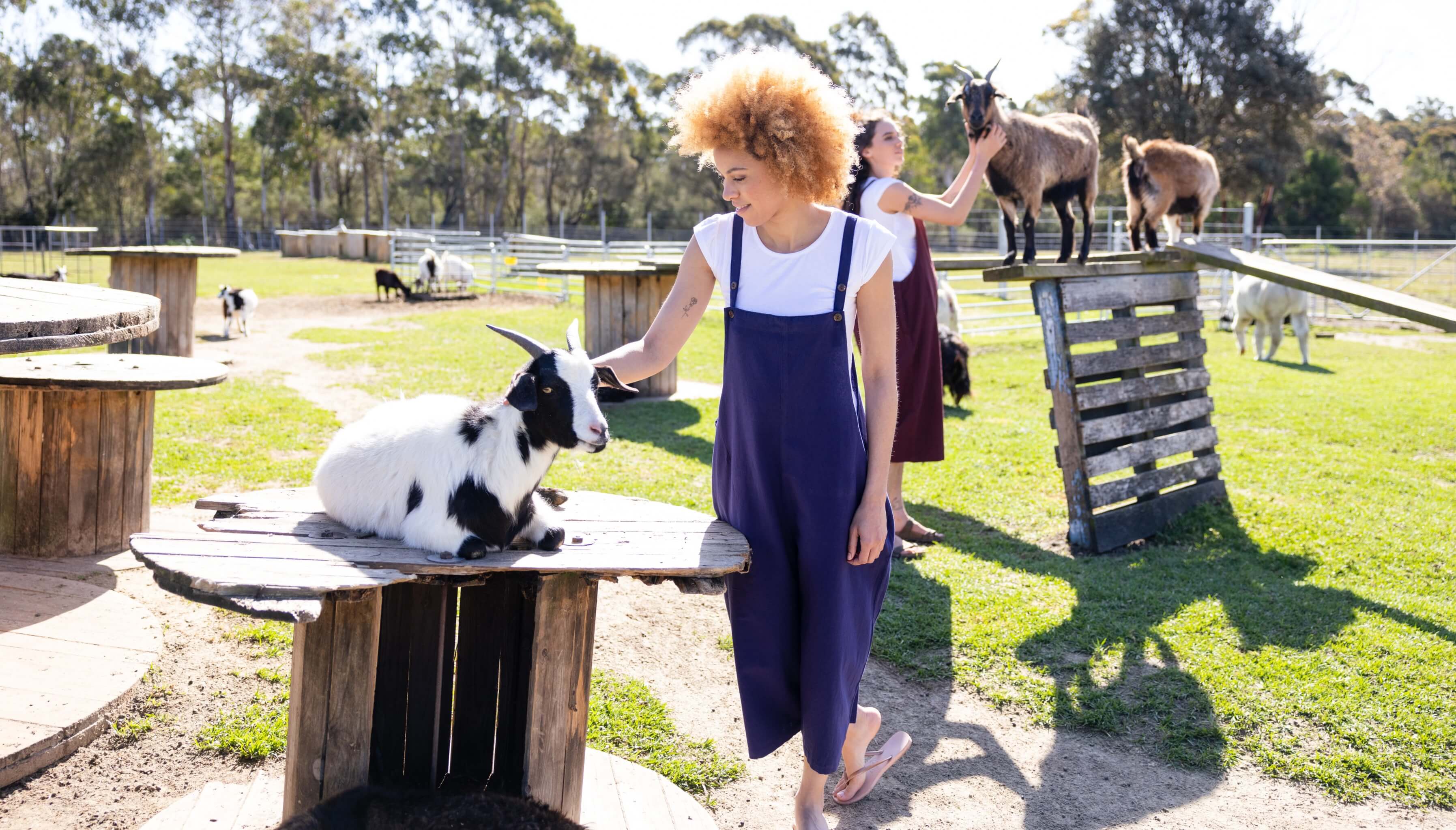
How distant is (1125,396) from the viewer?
20.2ft

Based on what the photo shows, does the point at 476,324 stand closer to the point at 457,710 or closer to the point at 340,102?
the point at 457,710

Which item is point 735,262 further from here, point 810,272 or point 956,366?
point 956,366

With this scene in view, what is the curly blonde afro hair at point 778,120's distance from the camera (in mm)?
2477

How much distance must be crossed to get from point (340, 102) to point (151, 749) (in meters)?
49.7

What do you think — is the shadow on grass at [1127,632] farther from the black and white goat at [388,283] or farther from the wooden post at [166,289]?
the black and white goat at [388,283]

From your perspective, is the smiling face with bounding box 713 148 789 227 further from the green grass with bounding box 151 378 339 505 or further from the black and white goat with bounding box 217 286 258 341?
the black and white goat with bounding box 217 286 258 341

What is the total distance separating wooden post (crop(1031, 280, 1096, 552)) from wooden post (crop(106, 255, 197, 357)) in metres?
9.20

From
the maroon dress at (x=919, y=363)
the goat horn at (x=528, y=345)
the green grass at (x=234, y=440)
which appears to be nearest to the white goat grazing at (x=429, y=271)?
the green grass at (x=234, y=440)

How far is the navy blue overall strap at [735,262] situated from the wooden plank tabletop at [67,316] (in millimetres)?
2010

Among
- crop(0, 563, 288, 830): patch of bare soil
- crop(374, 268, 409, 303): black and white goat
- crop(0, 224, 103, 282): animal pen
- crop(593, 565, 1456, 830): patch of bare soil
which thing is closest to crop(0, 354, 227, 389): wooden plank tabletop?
crop(0, 563, 288, 830): patch of bare soil

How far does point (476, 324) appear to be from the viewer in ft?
51.3

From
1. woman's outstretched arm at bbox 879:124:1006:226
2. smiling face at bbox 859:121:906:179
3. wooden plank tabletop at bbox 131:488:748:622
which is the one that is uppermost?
smiling face at bbox 859:121:906:179

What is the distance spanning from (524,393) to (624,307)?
7657 mm

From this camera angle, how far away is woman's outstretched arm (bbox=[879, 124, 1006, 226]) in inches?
185
